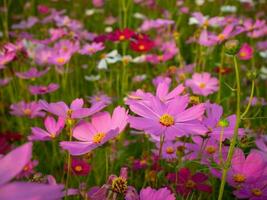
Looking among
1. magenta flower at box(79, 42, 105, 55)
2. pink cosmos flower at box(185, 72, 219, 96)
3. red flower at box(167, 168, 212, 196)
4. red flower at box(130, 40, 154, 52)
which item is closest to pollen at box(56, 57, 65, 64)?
magenta flower at box(79, 42, 105, 55)

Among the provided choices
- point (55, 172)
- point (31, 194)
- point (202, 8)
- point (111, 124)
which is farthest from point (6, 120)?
point (202, 8)

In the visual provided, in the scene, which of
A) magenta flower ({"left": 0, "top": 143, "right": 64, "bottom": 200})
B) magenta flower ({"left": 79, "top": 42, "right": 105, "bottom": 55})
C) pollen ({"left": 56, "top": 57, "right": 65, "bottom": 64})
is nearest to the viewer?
magenta flower ({"left": 0, "top": 143, "right": 64, "bottom": 200})

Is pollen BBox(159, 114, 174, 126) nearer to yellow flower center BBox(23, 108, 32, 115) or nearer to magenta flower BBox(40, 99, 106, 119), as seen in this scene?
magenta flower BBox(40, 99, 106, 119)

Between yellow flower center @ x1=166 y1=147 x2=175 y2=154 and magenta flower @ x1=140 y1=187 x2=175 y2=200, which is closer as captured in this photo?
magenta flower @ x1=140 y1=187 x2=175 y2=200

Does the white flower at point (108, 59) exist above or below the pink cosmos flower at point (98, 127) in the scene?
below

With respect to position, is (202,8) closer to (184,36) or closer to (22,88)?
(184,36)

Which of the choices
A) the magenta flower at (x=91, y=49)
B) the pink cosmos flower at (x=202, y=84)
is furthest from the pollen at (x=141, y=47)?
the pink cosmos flower at (x=202, y=84)

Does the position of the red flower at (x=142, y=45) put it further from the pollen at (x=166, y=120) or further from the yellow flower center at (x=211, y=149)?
the pollen at (x=166, y=120)
